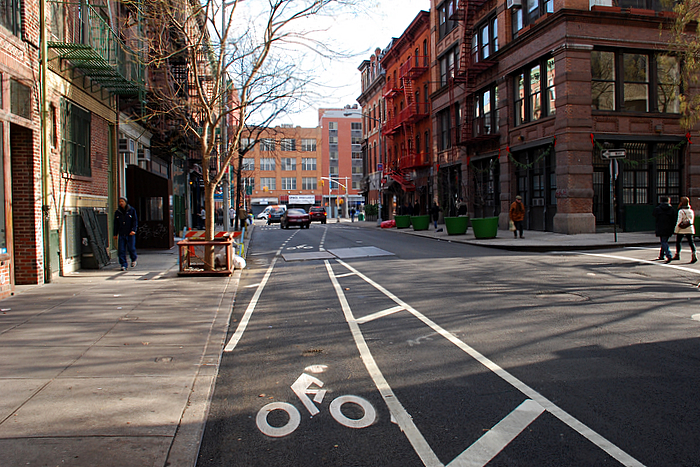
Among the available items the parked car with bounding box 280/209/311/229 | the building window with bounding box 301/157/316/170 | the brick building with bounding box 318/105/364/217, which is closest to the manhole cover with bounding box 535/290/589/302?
the parked car with bounding box 280/209/311/229

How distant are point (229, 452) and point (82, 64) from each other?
1255 cm

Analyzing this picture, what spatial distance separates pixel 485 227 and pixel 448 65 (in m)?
17.9

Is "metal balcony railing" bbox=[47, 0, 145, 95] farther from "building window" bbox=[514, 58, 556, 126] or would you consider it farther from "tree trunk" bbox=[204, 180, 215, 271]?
"building window" bbox=[514, 58, 556, 126]

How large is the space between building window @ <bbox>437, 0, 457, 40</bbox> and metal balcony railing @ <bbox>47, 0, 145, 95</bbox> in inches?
946

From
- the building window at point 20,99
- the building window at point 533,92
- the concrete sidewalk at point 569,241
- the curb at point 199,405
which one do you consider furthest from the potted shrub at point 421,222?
the curb at point 199,405

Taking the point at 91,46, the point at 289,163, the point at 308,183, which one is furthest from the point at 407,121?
the point at 308,183

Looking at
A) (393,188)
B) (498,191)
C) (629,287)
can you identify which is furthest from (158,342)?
(393,188)

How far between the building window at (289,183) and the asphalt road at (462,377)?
280 feet

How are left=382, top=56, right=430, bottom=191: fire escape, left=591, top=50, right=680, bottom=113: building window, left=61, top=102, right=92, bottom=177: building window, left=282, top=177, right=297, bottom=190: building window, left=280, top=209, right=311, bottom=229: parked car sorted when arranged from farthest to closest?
left=282, top=177, right=297, bottom=190: building window → left=382, top=56, right=430, bottom=191: fire escape → left=280, top=209, right=311, bottom=229: parked car → left=591, top=50, right=680, bottom=113: building window → left=61, top=102, right=92, bottom=177: building window

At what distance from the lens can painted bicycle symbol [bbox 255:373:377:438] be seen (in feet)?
13.7

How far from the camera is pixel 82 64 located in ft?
44.4

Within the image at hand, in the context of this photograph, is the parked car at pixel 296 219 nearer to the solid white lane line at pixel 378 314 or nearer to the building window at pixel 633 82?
the building window at pixel 633 82

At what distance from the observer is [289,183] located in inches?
3752

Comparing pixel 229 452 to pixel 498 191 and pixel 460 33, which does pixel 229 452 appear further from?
pixel 460 33
